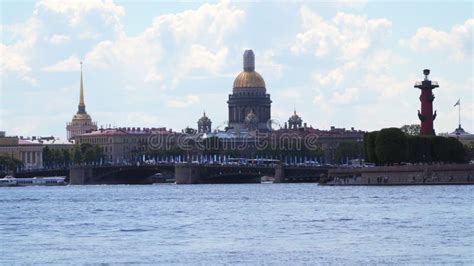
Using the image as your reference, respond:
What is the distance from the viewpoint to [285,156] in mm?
156000

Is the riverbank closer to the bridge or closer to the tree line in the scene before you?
the tree line

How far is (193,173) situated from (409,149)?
84.8ft

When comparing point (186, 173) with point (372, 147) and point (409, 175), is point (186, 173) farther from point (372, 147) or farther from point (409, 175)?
point (409, 175)

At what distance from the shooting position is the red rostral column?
109625 millimetres

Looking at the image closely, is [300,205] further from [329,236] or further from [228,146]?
[228,146]

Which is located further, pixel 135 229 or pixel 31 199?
pixel 31 199

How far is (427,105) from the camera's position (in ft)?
363

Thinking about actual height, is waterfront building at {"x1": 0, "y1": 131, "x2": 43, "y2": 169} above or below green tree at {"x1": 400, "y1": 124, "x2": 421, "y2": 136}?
below

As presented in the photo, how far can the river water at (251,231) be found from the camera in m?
42.4

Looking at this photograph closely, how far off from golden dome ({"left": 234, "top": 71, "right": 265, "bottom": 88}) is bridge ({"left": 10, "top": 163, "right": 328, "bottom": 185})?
61603mm

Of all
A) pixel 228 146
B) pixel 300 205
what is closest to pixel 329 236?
pixel 300 205

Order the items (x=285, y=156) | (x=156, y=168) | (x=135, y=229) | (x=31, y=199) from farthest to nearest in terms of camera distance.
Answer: (x=285, y=156) → (x=156, y=168) → (x=31, y=199) → (x=135, y=229)

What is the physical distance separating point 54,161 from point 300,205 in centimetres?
9726

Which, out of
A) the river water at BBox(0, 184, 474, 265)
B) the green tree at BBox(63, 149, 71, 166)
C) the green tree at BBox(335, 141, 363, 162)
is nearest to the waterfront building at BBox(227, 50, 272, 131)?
the green tree at BBox(63, 149, 71, 166)
